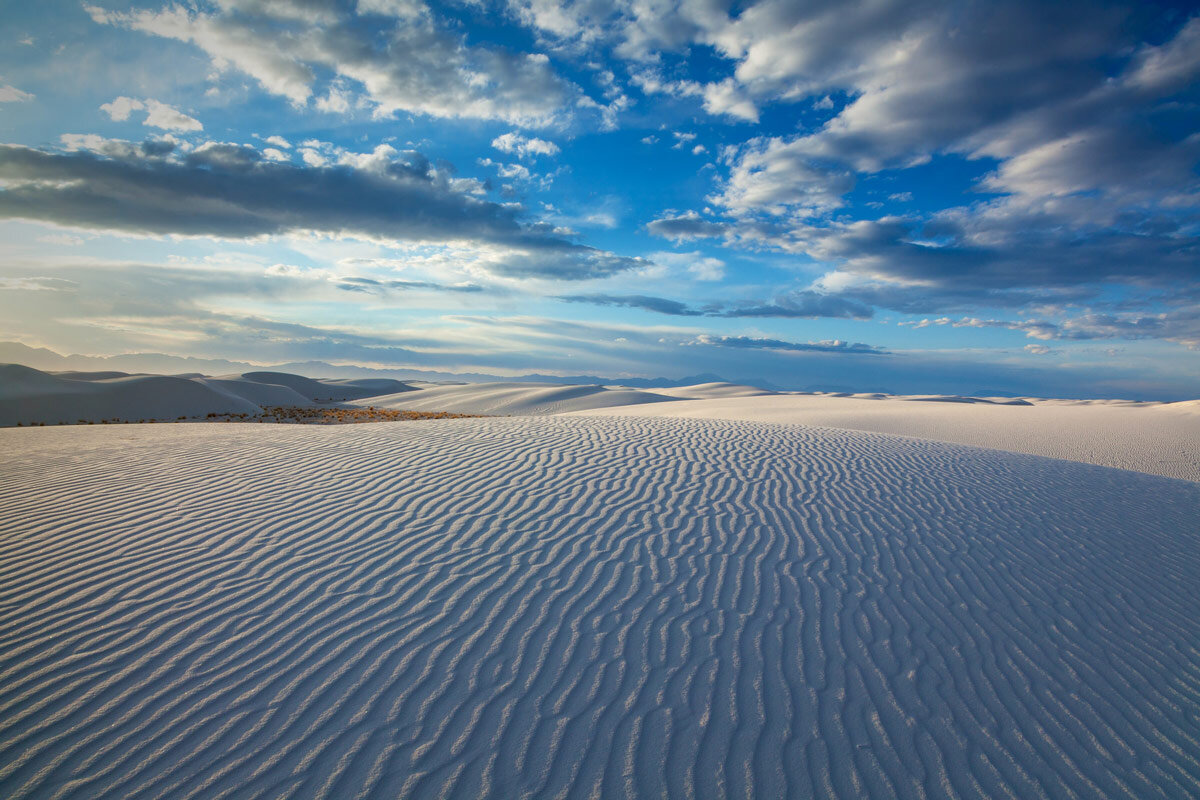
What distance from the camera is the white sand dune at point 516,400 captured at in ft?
110

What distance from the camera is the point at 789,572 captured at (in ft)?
17.2

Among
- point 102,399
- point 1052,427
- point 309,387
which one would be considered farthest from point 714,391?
point 102,399

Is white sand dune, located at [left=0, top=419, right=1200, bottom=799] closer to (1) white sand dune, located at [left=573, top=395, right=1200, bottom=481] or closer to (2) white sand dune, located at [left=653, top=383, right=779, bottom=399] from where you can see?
(1) white sand dune, located at [left=573, top=395, right=1200, bottom=481]

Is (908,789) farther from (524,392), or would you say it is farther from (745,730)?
(524,392)

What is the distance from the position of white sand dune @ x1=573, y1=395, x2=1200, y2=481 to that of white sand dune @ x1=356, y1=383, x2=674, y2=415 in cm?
1156

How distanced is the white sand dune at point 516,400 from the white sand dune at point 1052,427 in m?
11.6

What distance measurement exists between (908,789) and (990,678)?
58.7 inches

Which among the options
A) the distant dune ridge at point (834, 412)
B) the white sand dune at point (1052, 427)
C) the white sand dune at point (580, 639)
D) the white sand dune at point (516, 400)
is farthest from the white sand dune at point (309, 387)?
the white sand dune at point (580, 639)

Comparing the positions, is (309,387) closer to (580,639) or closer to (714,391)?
(714,391)

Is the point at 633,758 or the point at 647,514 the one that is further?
the point at 647,514

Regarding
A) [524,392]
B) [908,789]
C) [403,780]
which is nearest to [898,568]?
[908,789]

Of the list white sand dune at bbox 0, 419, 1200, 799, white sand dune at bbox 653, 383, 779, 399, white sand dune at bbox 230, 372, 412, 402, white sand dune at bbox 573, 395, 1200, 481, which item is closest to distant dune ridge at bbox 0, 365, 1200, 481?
white sand dune at bbox 573, 395, 1200, 481

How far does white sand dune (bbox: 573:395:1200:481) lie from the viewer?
1467cm

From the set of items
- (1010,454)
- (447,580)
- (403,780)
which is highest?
(1010,454)
